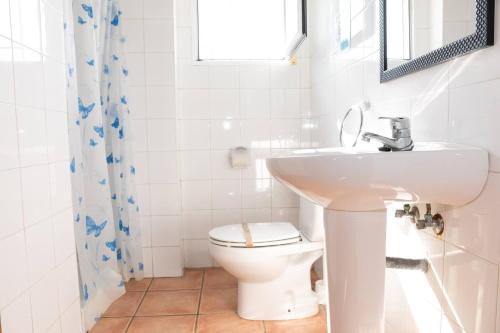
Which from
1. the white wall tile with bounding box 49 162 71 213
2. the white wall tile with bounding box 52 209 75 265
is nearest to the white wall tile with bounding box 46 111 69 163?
the white wall tile with bounding box 49 162 71 213

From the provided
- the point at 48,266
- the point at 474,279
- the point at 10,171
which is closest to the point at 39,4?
the point at 10,171

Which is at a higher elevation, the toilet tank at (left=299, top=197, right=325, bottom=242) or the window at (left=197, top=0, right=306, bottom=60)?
the window at (left=197, top=0, right=306, bottom=60)

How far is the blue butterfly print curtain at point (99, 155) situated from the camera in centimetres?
191

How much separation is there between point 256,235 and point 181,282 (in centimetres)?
86

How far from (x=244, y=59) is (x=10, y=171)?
1.92 metres

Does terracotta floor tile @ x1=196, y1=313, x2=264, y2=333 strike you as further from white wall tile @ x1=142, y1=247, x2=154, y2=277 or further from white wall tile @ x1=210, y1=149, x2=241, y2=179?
white wall tile @ x1=210, y1=149, x2=241, y2=179

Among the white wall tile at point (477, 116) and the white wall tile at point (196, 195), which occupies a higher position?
the white wall tile at point (477, 116)

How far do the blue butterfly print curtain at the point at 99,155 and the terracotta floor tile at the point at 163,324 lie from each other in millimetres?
224

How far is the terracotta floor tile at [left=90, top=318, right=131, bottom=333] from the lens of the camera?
1977 millimetres

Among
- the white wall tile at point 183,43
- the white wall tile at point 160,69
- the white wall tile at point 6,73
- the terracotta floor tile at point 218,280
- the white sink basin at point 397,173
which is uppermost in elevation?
the white wall tile at point 183,43

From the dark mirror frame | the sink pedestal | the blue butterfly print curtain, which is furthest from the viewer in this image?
the blue butterfly print curtain

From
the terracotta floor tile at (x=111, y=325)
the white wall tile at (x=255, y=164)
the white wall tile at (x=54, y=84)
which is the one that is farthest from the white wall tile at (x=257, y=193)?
the white wall tile at (x=54, y=84)

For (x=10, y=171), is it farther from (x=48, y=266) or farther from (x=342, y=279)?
(x=342, y=279)

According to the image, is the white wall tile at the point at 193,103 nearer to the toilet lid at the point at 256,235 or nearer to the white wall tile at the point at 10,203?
the toilet lid at the point at 256,235
